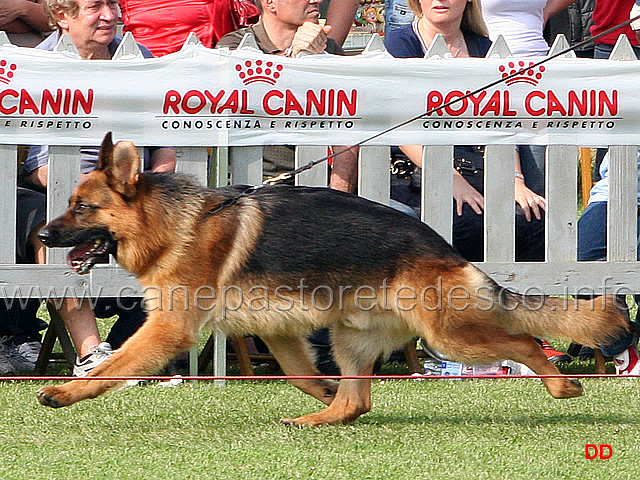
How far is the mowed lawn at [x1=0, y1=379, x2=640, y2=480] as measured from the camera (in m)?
3.79

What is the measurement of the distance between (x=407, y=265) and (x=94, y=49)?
240 centimetres

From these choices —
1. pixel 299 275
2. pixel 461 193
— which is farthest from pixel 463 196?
pixel 299 275

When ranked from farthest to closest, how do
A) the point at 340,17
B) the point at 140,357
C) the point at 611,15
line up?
the point at 611,15
the point at 340,17
the point at 140,357

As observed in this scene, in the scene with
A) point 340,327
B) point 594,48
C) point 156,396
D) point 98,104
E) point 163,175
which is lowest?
point 156,396

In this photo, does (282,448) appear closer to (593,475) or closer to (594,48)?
(593,475)

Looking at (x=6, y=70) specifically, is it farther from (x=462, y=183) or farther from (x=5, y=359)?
(x=462, y=183)

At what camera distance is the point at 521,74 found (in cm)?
553

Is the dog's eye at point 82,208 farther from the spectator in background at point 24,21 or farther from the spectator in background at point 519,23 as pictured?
the spectator in background at point 519,23

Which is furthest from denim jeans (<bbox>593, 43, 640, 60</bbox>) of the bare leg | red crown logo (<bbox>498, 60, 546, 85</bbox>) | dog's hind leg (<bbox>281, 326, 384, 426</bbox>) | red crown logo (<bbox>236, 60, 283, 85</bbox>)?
the bare leg

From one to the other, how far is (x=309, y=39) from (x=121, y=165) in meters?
1.66

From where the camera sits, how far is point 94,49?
5.93 meters

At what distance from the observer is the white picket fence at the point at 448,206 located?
5.52 metres

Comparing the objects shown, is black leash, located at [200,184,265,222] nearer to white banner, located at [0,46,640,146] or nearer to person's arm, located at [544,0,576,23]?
white banner, located at [0,46,640,146]

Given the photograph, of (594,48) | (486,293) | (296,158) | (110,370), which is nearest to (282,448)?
(110,370)
